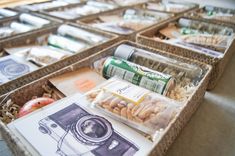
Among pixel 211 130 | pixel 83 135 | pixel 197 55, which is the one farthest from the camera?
pixel 197 55

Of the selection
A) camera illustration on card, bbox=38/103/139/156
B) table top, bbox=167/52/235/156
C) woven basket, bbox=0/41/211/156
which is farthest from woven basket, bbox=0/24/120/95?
table top, bbox=167/52/235/156

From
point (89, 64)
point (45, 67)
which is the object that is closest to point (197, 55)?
point (89, 64)

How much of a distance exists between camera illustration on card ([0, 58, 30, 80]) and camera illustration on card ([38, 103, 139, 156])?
286mm

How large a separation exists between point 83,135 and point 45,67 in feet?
1.00

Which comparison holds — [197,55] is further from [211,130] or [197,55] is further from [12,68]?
[12,68]

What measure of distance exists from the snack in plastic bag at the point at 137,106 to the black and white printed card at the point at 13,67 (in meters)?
0.29

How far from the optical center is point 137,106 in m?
0.51

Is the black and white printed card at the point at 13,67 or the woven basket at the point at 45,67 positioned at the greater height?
the woven basket at the point at 45,67

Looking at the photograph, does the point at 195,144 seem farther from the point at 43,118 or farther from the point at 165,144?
the point at 43,118

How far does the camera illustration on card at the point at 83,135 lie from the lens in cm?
44

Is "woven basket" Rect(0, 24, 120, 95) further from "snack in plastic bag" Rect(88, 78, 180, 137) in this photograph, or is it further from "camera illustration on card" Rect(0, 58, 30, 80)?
"snack in plastic bag" Rect(88, 78, 180, 137)

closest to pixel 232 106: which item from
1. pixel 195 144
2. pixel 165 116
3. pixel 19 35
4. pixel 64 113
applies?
pixel 195 144

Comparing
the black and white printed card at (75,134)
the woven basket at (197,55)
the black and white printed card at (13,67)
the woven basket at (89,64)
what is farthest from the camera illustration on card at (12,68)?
the woven basket at (197,55)

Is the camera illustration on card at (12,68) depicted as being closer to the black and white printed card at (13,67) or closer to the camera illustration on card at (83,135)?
the black and white printed card at (13,67)
